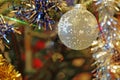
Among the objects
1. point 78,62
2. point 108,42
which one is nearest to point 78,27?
point 108,42

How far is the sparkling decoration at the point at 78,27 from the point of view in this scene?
50 cm

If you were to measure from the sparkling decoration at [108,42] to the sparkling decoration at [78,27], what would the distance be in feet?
0.07

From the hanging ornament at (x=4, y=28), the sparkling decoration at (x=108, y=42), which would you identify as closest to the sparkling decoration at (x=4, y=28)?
the hanging ornament at (x=4, y=28)

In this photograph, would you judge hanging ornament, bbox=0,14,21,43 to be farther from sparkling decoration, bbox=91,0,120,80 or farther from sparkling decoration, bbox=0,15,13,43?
sparkling decoration, bbox=91,0,120,80

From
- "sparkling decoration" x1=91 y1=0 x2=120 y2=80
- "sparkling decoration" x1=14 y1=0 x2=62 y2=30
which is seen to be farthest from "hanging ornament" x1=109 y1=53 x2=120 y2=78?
"sparkling decoration" x1=14 y1=0 x2=62 y2=30

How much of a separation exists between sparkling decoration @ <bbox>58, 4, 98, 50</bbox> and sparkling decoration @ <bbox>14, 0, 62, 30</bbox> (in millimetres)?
34

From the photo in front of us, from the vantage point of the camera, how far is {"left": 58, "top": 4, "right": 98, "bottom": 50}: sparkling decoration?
1.65 ft

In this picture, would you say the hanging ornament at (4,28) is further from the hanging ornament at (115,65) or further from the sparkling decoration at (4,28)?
the hanging ornament at (115,65)

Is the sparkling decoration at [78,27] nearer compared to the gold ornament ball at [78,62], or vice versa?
the sparkling decoration at [78,27]

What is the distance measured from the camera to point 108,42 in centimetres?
52

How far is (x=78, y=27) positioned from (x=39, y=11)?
8cm

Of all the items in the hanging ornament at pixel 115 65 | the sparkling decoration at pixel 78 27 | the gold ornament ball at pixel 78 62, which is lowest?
→ the gold ornament ball at pixel 78 62

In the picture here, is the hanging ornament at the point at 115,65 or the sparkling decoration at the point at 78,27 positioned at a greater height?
the sparkling decoration at the point at 78,27

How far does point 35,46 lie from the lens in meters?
1.15
